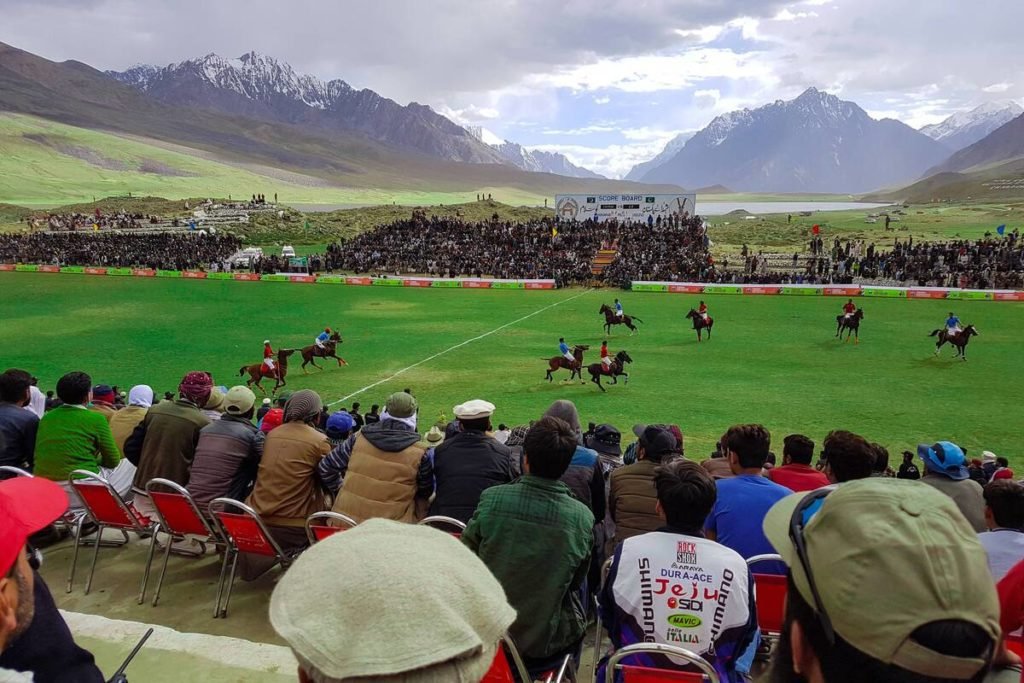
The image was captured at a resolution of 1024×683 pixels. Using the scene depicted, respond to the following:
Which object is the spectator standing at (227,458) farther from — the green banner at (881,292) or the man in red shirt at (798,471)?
the green banner at (881,292)

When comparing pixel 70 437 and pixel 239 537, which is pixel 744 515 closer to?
pixel 239 537

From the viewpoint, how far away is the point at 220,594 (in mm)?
5570

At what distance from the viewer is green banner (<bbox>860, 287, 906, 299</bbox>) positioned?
35128 millimetres

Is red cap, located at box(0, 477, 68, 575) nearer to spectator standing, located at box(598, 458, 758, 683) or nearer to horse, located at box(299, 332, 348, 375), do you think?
spectator standing, located at box(598, 458, 758, 683)

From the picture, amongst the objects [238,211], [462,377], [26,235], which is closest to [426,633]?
[462,377]

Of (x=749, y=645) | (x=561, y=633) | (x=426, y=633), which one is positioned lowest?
(x=561, y=633)

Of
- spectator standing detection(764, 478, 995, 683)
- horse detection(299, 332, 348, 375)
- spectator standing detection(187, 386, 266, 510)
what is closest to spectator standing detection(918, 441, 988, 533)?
spectator standing detection(764, 478, 995, 683)

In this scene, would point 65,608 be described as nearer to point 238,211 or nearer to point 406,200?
point 238,211

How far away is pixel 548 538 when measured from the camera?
3938mm

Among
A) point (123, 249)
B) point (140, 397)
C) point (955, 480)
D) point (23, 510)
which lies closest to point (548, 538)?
point (23, 510)

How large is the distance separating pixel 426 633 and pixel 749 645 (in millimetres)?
2702

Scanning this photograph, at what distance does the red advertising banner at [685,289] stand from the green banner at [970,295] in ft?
40.6

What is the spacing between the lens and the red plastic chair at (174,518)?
225 inches

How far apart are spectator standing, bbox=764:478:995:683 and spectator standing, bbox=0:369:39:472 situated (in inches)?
304
